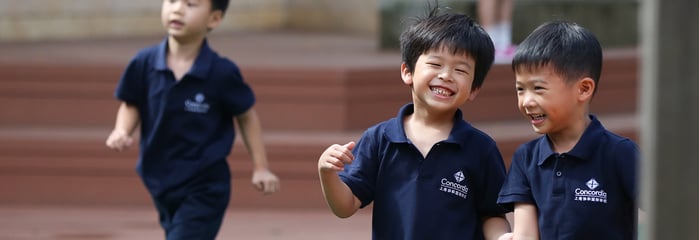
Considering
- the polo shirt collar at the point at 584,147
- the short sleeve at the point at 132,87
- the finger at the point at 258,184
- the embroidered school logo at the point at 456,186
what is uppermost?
the polo shirt collar at the point at 584,147

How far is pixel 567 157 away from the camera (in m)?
3.59

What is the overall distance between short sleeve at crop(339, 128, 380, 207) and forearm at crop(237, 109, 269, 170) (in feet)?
5.29

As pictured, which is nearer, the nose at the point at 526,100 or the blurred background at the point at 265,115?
the nose at the point at 526,100

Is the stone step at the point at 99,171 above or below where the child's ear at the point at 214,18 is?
below

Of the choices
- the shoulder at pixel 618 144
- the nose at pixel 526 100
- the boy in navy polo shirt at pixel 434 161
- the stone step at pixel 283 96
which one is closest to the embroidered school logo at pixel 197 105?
the boy in navy polo shirt at pixel 434 161

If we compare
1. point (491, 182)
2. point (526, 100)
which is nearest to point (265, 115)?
point (491, 182)

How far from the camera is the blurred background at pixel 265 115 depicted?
779cm

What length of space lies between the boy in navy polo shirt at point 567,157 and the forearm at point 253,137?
1.97m

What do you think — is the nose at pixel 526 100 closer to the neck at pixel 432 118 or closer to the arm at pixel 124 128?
the neck at pixel 432 118

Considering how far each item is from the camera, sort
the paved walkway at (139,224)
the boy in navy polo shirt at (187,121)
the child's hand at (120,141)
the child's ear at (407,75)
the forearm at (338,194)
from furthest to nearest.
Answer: the paved walkway at (139,224), the boy in navy polo shirt at (187,121), the child's hand at (120,141), the child's ear at (407,75), the forearm at (338,194)

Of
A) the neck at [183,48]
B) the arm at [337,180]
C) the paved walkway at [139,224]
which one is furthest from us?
the paved walkway at [139,224]

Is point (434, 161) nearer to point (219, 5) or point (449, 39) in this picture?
point (449, 39)

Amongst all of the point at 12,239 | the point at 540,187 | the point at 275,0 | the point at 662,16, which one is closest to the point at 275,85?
the point at 12,239

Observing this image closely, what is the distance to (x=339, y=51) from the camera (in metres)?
9.89
